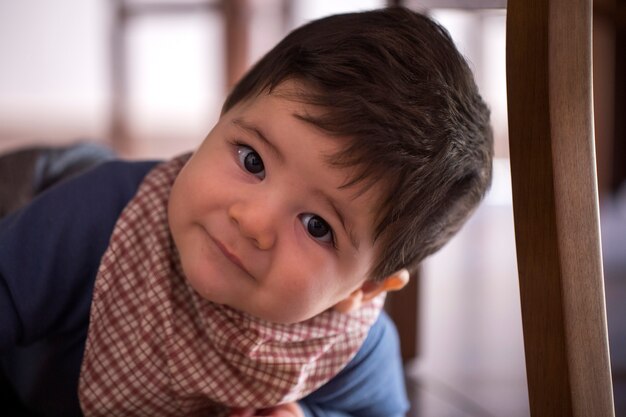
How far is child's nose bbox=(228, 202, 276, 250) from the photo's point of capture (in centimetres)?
64

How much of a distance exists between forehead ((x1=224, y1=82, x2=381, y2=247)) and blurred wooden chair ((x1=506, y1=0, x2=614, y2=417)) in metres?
0.14

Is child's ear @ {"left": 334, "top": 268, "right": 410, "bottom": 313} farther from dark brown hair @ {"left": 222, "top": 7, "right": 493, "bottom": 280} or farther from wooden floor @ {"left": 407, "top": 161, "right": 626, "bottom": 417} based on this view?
wooden floor @ {"left": 407, "top": 161, "right": 626, "bottom": 417}

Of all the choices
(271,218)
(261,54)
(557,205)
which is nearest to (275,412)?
(271,218)

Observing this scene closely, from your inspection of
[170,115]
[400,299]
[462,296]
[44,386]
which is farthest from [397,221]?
[170,115]

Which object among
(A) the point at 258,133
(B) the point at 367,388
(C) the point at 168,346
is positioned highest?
(A) the point at 258,133

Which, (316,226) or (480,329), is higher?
(316,226)

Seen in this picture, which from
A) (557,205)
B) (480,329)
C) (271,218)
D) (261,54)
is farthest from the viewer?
(261,54)

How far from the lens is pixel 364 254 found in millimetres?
706

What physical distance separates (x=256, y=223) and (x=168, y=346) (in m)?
0.19

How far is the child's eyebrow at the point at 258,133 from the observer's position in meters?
0.67

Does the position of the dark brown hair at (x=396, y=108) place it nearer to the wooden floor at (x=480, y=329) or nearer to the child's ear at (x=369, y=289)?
the child's ear at (x=369, y=289)

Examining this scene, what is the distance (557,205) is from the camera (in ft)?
1.80

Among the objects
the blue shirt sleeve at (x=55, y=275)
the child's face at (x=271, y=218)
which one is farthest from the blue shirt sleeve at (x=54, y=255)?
the child's face at (x=271, y=218)

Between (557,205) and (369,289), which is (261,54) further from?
(557,205)
